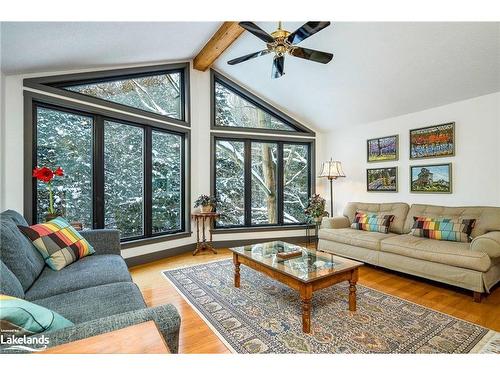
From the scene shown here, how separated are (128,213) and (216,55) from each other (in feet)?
8.93

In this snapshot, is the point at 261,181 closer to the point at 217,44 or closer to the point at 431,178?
the point at 217,44

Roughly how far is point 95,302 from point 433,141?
14.0ft

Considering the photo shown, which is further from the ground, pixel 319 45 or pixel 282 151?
pixel 319 45

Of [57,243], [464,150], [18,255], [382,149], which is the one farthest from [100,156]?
[464,150]

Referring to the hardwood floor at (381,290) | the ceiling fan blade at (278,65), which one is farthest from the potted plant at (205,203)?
the ceiling fan blade at (278,65)

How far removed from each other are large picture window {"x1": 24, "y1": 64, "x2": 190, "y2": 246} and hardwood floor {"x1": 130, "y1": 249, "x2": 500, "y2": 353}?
2.77ft

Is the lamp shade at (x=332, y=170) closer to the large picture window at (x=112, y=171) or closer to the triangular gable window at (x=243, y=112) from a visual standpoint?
the triangular gable window at (x=243, y=112)

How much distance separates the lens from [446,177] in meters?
3.38

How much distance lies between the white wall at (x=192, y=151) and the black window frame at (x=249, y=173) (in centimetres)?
10

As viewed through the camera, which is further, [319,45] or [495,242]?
[319,45]
